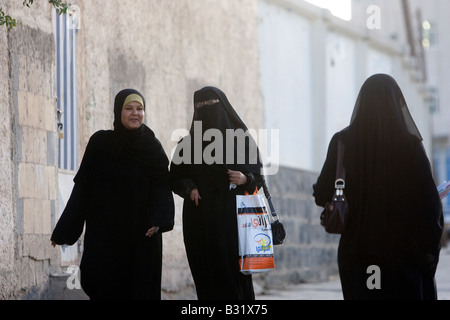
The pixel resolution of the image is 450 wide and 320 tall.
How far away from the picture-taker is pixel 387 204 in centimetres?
517

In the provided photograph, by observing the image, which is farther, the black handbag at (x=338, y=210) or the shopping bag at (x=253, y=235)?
the shopping bag at (x=253, y=235)

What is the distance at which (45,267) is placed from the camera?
285 inches

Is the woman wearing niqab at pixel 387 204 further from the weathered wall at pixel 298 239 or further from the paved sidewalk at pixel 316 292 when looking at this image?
the weathered wall at pixel 298 239

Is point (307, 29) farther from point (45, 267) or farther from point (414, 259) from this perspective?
point (414, 259)

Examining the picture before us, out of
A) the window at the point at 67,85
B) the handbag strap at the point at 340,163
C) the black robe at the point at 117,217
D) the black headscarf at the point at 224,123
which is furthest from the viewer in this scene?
the window at the point at 67,85

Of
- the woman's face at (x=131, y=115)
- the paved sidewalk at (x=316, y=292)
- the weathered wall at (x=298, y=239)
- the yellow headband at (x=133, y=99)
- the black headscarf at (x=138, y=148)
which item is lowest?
Answer: the paved sidewalk at (x=316, y=292)

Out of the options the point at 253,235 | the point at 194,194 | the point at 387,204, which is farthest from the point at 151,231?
the point at 387,204

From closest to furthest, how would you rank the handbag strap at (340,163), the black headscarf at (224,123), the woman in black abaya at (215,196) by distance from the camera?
the handbag strap at (340,163), the woman in black abaya at (215,196), the black headscarf at (224,123)

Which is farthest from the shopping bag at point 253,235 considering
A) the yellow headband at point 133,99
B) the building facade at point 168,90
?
the building facade at point 168,90

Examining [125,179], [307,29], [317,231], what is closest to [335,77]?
[307,29]

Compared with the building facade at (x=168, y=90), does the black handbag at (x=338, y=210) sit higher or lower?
lower

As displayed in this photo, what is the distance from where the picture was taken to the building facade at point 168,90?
6941mm

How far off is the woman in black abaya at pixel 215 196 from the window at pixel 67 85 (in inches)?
71.6

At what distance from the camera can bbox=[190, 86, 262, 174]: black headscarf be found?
611cm
